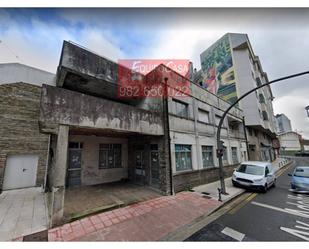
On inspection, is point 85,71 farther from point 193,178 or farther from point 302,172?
point 302,172

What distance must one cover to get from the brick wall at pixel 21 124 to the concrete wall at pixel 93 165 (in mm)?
2597

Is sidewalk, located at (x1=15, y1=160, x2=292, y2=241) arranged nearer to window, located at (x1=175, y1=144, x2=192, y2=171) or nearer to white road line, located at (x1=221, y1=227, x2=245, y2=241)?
white road line, located at (x1=221, y1=227, x2=245, y2=241)

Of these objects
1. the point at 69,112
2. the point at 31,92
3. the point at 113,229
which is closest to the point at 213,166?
the point at 113,229

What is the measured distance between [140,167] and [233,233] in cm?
624

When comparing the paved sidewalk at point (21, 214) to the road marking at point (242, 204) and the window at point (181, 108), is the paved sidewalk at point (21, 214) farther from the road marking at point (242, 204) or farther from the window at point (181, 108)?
the window at point (181, 108)

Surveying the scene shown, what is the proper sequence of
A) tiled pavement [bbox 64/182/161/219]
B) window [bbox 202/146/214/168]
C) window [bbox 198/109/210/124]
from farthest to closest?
window [bbox 198/109/210/124] → window [bbox 202/146/214/168] → tiled pavement [bbox 64/182/161/219]

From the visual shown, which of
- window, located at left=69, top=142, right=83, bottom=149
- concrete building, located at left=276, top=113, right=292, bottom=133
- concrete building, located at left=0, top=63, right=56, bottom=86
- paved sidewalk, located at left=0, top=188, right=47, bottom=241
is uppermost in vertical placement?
concrete building, located at left=276, top=113, right=292, bottom=133

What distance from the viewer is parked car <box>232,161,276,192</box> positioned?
8.30 meters

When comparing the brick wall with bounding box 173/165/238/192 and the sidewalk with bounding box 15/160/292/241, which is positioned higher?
the brick wall with bounding box 173/165/238/192

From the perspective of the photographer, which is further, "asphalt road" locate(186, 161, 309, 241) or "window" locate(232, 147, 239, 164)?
"window" locate(232, 147, 239, 164)

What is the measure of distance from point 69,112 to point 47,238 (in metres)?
3.56

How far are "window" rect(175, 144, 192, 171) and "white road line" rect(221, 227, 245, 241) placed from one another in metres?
4.10

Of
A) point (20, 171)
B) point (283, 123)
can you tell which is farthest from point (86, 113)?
point (283, 123)

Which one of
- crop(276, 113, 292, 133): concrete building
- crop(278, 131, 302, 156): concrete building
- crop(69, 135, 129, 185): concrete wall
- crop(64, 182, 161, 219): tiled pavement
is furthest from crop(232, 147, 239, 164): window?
crop(276, 113, 292, 133): concrete building
